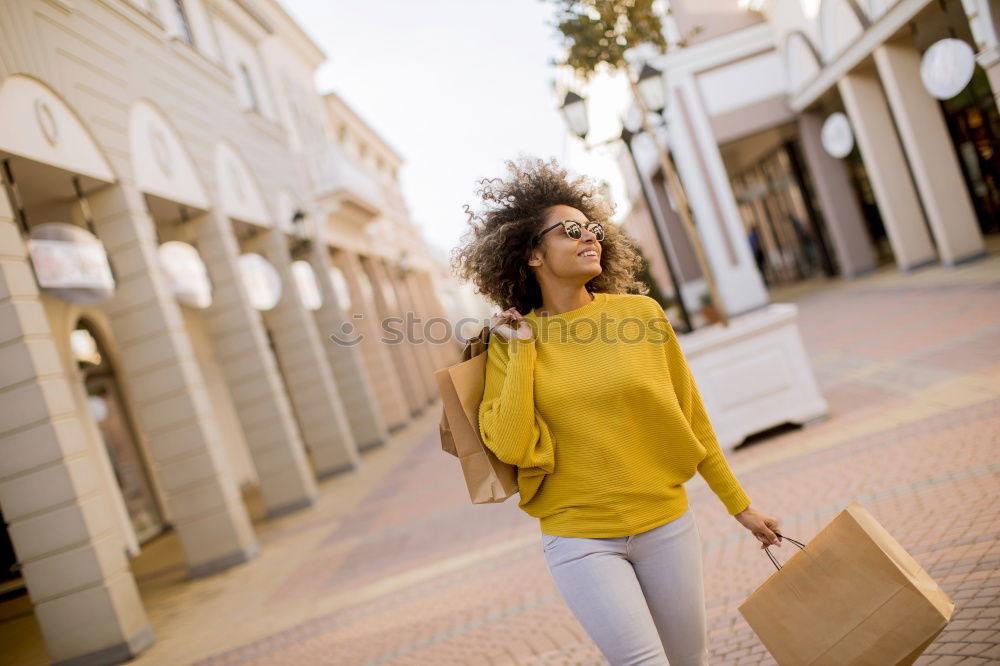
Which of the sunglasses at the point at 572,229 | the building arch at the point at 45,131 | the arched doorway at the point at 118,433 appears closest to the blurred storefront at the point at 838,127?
the sunglasses at the point at 572,229

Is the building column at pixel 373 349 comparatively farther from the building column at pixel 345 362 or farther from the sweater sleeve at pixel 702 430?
the sweater sleeve at pixel 702 430

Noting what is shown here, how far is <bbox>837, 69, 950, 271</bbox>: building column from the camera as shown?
15.7 metres

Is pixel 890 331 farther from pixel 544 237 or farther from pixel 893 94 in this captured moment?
pixel 544 237

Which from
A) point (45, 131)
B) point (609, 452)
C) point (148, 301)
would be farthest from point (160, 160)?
point (609, 452)

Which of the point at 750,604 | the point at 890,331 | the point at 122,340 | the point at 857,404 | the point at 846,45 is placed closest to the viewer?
the point at 750,604

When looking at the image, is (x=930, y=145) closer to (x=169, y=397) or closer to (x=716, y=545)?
(x=716, y=545)

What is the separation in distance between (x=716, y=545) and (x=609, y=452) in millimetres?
3044

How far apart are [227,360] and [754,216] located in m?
21.0

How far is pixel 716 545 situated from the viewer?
501cm

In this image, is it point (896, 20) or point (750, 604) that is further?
point (896, 20)

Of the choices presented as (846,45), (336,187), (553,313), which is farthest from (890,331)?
(336,187)

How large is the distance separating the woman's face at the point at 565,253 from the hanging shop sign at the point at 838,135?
16212 millimetres

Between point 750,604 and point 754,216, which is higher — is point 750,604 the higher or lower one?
the lower one

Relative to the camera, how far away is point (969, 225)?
1373 centimetres
